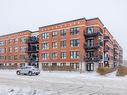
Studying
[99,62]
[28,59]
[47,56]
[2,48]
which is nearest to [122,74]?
[99,62]

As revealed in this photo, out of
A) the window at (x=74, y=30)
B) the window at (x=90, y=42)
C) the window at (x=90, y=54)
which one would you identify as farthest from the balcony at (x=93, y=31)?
the window at (x=90, y=54)

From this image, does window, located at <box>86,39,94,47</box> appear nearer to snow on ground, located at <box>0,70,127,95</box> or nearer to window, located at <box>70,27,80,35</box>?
window, located at <box>70,27,80,35</box>

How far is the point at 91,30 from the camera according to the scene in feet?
170

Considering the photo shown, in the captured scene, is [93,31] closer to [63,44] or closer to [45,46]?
[63,44]

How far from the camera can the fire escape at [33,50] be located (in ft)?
215

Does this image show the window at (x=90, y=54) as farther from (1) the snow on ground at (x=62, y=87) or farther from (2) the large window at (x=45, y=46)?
(1) the snow on ground at (x=62, y=87)

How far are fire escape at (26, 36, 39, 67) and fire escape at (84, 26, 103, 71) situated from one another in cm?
1867

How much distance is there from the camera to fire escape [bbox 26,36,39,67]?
6554cm

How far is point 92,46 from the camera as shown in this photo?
168 feet

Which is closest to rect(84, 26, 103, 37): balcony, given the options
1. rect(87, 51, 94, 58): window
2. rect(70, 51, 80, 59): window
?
rect(87, 51, 94, 58): window

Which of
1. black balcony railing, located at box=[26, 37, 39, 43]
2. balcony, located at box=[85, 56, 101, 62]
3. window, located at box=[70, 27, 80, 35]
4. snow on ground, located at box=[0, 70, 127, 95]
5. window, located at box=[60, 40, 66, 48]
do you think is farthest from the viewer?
black balcony railing, located at box=[26, 37, 39, 43]

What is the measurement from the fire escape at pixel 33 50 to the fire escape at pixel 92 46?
61.3 ft

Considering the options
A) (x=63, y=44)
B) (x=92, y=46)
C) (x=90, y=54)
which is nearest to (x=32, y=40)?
(x=63, y=44)

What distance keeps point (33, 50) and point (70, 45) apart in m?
16.5
